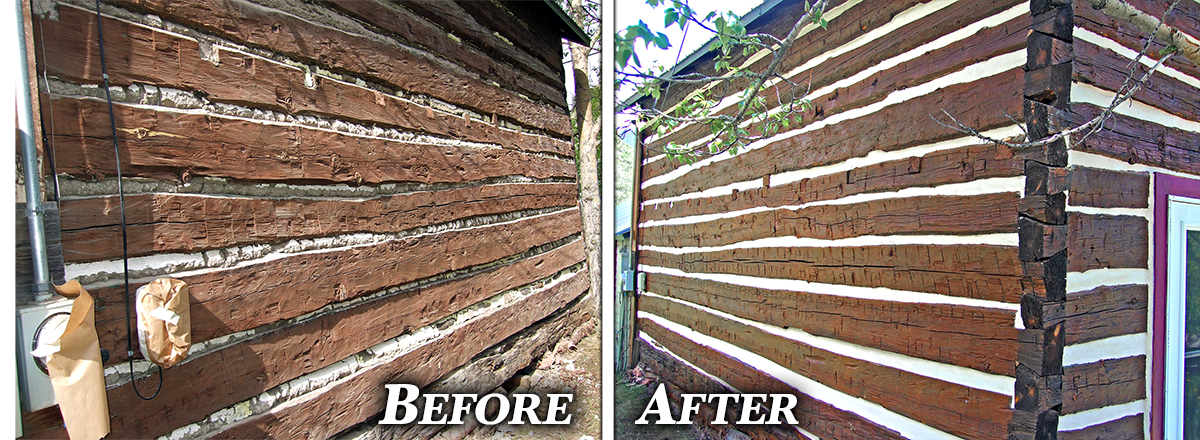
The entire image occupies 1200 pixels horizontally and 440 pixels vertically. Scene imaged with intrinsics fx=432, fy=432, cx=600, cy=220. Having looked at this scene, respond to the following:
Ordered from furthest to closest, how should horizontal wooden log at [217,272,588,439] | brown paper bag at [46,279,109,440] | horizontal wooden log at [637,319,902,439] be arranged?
horizontal wooden log at [637,319,902,439], horizontal wooden log at [217,272,588,439], brown paper bag at [46,279,109,440]

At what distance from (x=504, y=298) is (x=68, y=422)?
122 cm

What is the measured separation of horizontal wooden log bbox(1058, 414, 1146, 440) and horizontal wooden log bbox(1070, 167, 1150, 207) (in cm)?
67

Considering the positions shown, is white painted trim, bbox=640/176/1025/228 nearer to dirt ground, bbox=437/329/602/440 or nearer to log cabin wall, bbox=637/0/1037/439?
log cabin wall, bbox=637/0/1037/439

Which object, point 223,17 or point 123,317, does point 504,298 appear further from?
point 223,17

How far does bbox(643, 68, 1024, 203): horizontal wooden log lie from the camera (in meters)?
1.26

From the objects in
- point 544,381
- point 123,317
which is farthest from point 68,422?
Answer: point 544,381

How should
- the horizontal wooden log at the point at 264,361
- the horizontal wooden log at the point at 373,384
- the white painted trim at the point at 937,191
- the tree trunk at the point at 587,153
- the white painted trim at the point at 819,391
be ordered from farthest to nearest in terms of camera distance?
the tree trunk at the point at 587,153 < the white painted trim at the point at 819,391 < the white painted trim at the point at 937,191 < the horizontal wooden log at the point at 373,384 < the horizontal wooden log at the point at 264,361

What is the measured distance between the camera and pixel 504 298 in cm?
186

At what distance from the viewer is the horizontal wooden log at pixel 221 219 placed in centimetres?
81

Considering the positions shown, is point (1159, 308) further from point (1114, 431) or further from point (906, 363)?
point (906, 363)

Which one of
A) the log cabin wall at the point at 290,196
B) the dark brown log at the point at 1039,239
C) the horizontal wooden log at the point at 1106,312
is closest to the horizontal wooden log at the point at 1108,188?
the dark brown log at the point at 1039,239

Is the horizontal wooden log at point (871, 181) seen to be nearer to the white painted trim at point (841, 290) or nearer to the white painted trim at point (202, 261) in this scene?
the white painted trim at point (841, 290)

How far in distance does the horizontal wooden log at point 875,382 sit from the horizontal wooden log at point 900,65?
95cm

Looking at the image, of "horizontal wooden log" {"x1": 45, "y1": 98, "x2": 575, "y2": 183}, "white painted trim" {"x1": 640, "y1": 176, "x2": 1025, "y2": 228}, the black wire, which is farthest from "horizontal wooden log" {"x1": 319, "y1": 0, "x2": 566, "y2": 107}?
"white painted trim" {"x1": 640, "y1": 176, "x2": 1025, "y2": 228}
